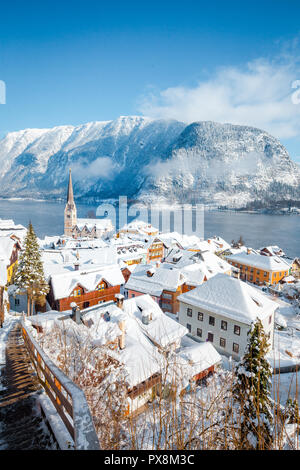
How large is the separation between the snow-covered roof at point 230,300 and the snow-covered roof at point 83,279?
1020 cm

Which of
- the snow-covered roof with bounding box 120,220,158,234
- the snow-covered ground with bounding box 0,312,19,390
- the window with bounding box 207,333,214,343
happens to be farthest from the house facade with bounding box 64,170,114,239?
the snow-covered ground with bounding box 0,312,19,390

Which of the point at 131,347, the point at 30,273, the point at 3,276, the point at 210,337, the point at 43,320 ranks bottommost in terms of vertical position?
the point at 210,337

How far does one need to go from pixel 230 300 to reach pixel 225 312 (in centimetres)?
126

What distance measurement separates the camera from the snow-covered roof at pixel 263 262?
169 ft

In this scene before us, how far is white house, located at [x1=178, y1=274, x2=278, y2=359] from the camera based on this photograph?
2191cm

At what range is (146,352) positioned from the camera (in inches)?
565

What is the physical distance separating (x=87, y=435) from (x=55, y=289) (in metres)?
26.4

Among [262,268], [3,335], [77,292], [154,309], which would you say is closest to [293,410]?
[3,335]

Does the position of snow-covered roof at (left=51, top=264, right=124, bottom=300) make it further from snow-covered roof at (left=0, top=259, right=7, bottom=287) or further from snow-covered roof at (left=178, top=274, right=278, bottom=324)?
snow-covered roof at (left=178, top=274, right=278, bottom=324)

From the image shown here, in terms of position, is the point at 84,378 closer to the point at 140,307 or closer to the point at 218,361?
the point at 218,361

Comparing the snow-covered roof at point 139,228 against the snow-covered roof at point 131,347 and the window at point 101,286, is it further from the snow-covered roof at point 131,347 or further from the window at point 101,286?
the snow-covered roof at point 131,347

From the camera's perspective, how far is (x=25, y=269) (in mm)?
22953

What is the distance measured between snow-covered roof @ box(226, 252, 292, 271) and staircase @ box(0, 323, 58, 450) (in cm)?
5226

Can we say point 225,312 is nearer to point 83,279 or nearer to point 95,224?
point 83,279
